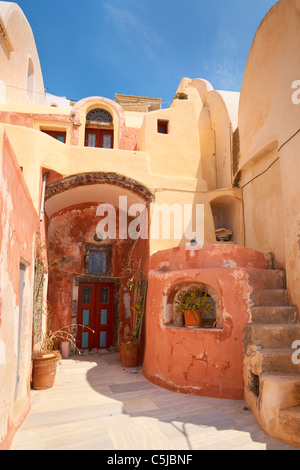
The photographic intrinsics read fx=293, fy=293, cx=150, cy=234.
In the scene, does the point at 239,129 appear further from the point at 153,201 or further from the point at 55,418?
the point at 55,418

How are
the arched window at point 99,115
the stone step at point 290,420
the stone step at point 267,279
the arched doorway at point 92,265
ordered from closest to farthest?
1. the stone step at point 290,420
2. the stone step at point 267,279
3. the arched doorway at point 92,265
4. the arched window at point 99,115

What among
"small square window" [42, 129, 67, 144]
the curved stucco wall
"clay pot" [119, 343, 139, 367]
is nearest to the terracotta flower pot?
"clay pot" [119, 343, 139, 367]

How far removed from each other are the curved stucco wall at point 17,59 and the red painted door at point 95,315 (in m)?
7.94

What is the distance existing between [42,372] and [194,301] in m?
3.43

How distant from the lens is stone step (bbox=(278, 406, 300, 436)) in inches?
148


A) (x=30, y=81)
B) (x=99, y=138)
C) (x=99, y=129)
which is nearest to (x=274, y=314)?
(x=99, y=138)

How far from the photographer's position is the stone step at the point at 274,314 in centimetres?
528

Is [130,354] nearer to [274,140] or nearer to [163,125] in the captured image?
[274,140]

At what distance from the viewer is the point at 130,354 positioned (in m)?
7.68

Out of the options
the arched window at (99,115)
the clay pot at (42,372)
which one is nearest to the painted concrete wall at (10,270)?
the clay pot at (42,372)

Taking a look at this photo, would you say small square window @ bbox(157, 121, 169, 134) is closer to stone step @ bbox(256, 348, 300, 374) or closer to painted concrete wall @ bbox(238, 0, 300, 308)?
painted concrete wall @ bbox(238, 0, 300, 308)

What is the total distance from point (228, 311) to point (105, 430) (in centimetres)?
279

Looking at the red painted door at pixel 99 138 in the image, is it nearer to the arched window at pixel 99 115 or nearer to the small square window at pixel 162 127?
the arched window at pixel 99 115

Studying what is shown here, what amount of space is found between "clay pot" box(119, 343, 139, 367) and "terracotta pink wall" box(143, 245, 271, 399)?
3.46 ft
